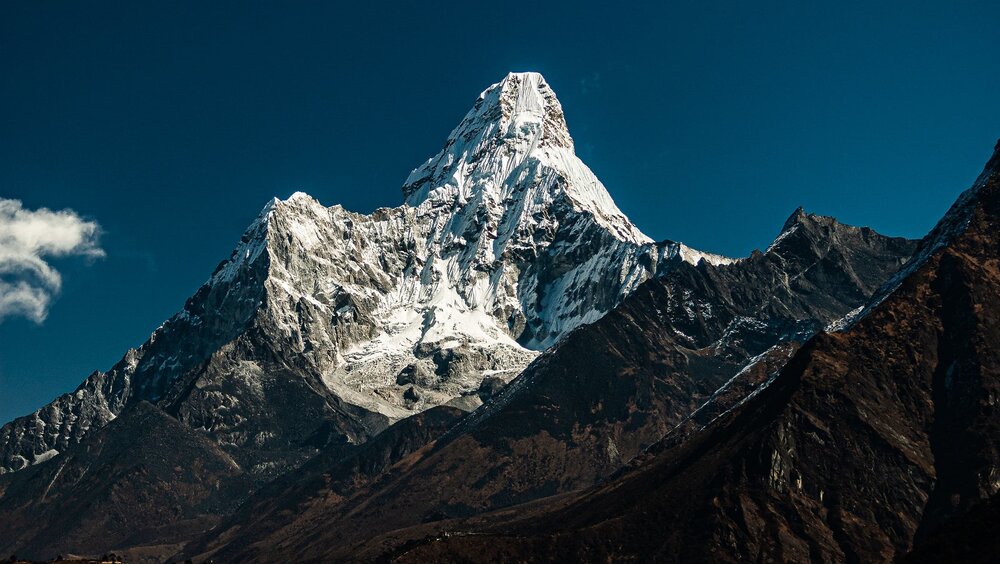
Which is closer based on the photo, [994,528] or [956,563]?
[956,563]

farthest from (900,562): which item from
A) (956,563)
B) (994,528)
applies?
(994,528)

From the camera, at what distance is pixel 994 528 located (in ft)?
527

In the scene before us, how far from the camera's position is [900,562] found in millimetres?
151250

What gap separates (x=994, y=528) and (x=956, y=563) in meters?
15.9

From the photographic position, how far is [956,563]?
14775 cm

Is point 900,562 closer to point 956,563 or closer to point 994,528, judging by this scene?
point 956,563

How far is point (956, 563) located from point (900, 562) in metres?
6.39

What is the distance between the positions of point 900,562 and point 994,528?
17.5 meters
